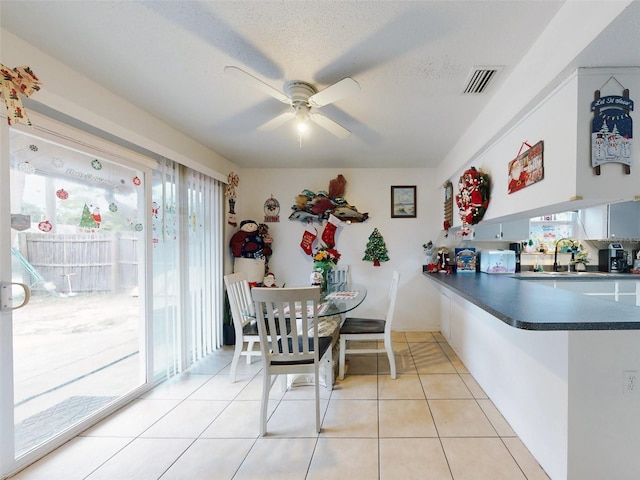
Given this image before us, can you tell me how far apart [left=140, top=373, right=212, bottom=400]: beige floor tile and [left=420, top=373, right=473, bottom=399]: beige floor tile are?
6.63 ft

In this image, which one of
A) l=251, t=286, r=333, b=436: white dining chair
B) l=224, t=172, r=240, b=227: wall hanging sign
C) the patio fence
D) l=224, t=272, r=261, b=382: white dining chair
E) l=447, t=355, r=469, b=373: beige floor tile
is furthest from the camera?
l=224, t=172, r=240, b=227: wall hanging sign

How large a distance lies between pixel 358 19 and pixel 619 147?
4.43 ft

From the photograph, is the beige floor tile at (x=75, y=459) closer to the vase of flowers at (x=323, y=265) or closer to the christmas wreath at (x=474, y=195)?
the vase of flowers at (x=323, y=265)

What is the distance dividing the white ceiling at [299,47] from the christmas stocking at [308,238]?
1842 mm

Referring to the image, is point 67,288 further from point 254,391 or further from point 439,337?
point 439,337

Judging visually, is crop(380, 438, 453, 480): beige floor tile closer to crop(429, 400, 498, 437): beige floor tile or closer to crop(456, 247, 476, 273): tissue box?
crop(429, 400, 498, 437): beige floor tile

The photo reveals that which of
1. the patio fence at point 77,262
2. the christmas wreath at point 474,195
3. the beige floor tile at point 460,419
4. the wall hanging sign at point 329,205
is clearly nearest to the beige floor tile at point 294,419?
the beige floor tile at point 460,419

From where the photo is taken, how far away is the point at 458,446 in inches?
68.1

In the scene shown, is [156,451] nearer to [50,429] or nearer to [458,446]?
[50,429]

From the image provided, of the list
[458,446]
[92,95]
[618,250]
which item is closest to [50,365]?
[92,95]

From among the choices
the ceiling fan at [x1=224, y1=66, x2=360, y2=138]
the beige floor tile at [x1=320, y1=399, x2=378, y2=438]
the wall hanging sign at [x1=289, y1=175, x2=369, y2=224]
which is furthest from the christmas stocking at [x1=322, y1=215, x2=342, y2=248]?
the beige floor tile at [x1=320, y1=399, x2=378, y2=438]

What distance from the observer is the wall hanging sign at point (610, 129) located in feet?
4.20

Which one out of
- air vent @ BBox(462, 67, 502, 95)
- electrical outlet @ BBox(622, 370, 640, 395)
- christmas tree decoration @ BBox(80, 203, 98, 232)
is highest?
air vent @ BBox(462, 67, 502, 95)

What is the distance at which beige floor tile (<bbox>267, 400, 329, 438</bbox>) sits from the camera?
1876 millimetres
